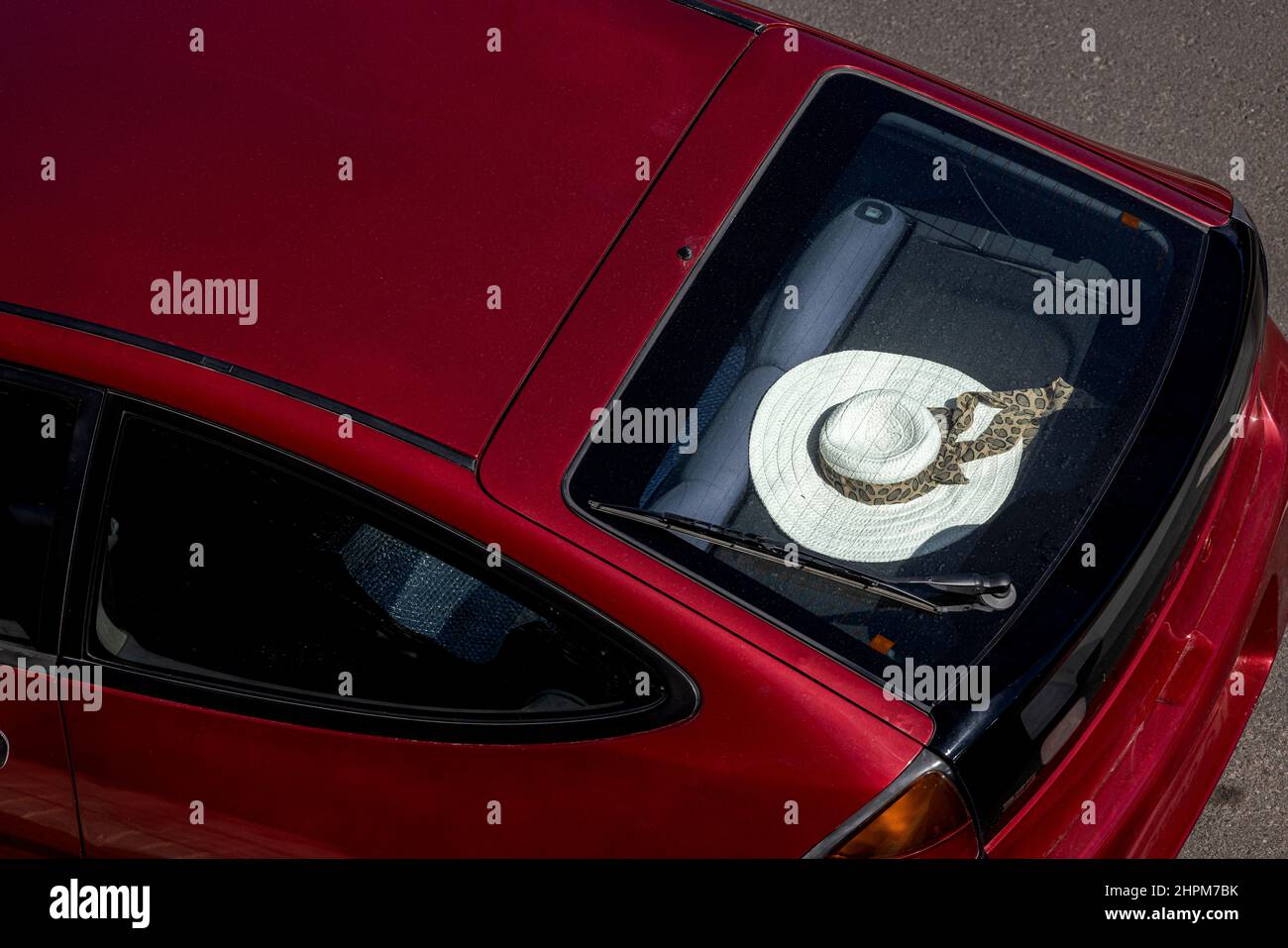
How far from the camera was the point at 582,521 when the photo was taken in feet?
6.93

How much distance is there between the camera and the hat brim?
89.1 inches

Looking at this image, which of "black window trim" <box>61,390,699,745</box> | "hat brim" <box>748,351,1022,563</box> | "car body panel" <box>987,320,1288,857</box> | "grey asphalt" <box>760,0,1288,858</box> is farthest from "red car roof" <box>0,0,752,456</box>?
"grey asphalt" <box>760,0,1288,858</box>

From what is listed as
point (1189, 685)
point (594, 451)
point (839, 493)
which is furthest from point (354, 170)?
point (1189, 685)

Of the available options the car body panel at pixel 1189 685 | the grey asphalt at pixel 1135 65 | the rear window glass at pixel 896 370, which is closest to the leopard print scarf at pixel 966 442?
the rear window glass at pixel 896 370

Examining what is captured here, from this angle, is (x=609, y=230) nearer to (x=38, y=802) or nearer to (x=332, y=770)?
(x=332, y=770)

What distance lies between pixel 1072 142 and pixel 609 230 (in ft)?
3.28

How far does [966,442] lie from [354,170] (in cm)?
117

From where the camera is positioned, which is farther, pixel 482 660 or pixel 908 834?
pixel 482 660

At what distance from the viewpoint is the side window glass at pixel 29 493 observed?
92.6 inches

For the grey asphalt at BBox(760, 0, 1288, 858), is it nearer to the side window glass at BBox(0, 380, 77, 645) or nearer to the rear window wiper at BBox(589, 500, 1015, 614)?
the rear window wiper at BBox(589, 500, 1015, 614)

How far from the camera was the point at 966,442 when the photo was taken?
2361mm

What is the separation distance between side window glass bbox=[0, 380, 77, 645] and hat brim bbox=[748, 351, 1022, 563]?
1194mm

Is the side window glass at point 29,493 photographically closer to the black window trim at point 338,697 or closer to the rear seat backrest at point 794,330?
the black window trim at point 338,697

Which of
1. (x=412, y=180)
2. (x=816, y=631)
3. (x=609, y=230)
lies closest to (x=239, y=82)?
(x=412, y=180)
